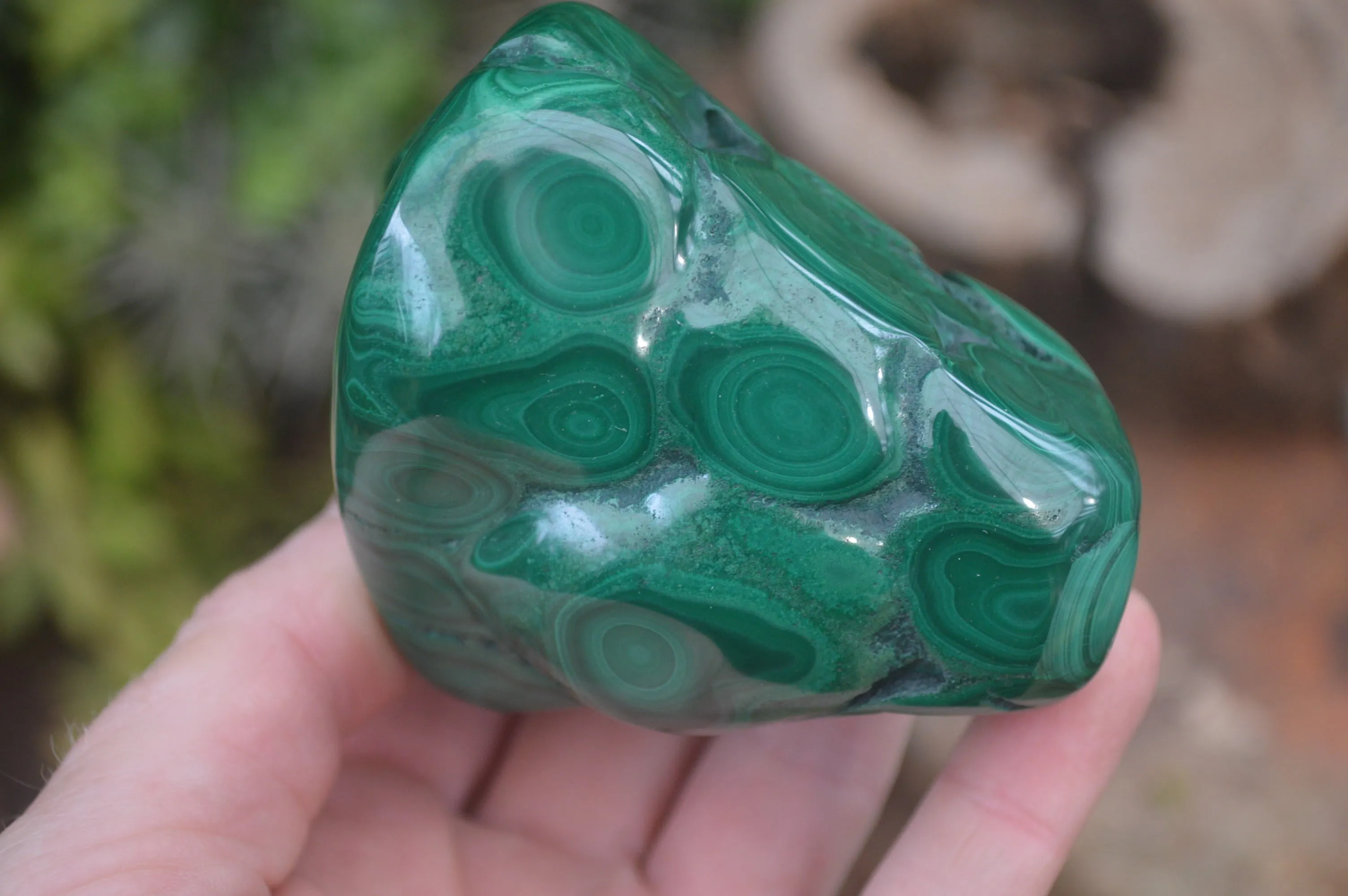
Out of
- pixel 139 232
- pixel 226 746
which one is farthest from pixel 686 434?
pixel 139 232

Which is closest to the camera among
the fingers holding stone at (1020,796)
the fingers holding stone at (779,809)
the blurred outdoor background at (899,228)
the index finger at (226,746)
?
the index finger at (226,746)

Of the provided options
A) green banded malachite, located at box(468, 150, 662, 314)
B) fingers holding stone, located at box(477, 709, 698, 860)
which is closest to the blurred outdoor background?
fingers holding stone, located at box(477, 709, 698, 860)

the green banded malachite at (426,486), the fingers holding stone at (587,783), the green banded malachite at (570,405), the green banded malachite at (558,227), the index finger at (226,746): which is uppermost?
the green banded malachite at (558,227)

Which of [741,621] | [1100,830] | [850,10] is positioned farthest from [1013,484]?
[850,10]

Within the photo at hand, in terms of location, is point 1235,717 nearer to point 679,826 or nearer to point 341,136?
point 679,826

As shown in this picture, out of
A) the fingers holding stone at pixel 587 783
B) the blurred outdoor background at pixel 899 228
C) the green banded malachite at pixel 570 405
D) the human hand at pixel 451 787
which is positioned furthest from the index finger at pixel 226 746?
the blurred outdoor background at pixel 899 228

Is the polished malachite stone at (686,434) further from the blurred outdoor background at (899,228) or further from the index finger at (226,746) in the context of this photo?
the blurred outdoor background at (899,228)

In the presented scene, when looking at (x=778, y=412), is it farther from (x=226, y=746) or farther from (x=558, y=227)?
(x=226, y=746)

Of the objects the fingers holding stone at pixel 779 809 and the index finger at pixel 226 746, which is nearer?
the index finger at pixel 226 746
